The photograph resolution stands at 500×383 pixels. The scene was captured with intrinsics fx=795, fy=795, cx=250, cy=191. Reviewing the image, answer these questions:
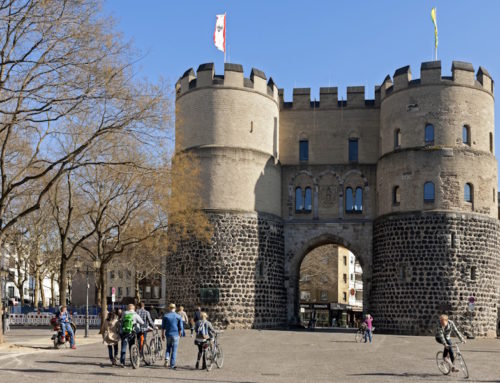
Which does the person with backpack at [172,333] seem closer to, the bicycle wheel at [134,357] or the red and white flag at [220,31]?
the bicycle wheel at [134,357]

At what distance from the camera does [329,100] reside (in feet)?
164

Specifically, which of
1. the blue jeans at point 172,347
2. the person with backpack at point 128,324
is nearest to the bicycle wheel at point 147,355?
the person with backpack at point 128,324

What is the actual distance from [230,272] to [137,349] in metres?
23.7

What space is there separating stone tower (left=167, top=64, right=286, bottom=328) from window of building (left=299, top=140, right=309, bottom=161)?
2465 mm

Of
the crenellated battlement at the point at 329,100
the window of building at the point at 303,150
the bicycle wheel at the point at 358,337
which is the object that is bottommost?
the bicycle wheel at the point at 358,337

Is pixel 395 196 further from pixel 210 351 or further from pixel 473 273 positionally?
pixel 210 351

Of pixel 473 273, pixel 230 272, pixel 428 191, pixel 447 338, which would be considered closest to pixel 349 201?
pixel 428 191

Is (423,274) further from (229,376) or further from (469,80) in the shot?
(229,376)

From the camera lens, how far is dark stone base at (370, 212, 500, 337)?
42.6m

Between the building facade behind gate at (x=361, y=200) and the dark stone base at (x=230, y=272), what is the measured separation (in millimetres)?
66

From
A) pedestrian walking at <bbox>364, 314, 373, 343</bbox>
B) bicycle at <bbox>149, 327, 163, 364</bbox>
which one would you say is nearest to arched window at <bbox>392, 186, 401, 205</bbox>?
pedestrian walking at <bbox>364, 314, 373, 343</bbox>

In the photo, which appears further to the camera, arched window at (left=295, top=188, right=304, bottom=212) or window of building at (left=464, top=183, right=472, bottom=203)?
arched window at (left=295, top=188, right=304, bottom=212)

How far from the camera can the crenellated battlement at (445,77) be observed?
44406 millimetres

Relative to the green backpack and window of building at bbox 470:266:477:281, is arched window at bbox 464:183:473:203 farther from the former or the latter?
the green backpack
